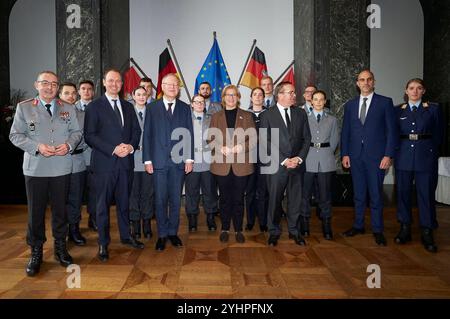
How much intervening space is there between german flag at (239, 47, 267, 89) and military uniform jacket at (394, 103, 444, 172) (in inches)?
144

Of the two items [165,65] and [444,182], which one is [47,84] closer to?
[165,65]

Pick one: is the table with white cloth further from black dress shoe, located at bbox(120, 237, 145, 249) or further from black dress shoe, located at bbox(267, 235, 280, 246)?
black dress shoe, located at bbox(120, 237, 145, 249)

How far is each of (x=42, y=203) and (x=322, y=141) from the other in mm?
2761

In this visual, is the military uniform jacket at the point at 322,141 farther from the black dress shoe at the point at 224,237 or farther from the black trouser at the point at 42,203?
the black trouser at the point at 42,203

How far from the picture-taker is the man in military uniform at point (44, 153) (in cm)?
302

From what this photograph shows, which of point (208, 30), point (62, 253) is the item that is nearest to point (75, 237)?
point (62, 253)

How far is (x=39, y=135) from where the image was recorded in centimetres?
307

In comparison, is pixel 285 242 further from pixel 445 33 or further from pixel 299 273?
pixel 445 33

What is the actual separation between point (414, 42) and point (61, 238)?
24.9ft

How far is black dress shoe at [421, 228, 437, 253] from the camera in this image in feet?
11.7

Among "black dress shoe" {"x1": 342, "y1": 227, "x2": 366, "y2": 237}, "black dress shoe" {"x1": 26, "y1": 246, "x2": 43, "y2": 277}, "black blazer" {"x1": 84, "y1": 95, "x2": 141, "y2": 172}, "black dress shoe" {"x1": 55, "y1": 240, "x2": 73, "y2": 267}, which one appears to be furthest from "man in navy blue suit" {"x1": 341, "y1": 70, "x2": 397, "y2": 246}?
"black dress shoe" {"x1": 26, "y1": 246, "x2": 43, "y2": 277}

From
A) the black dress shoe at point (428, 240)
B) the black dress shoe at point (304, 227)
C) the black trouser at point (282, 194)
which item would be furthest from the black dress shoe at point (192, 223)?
the black dress shoe at point (428, 240)

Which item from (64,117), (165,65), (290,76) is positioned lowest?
(64,117)
